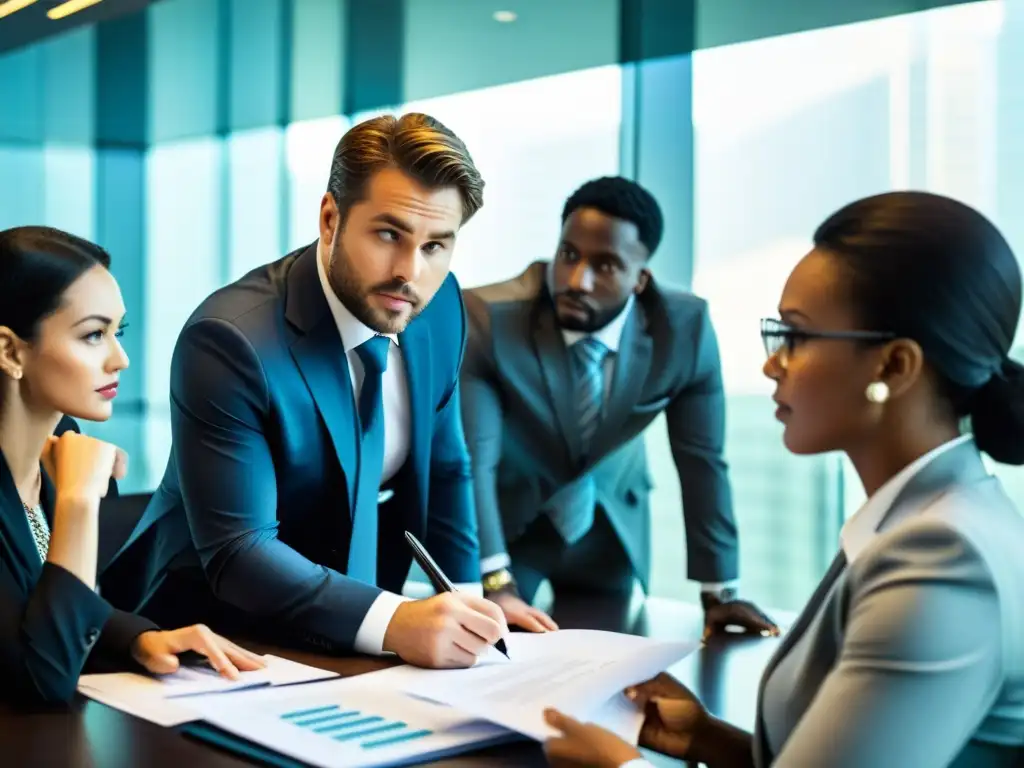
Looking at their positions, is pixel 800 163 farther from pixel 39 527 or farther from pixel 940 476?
pixel 940 476

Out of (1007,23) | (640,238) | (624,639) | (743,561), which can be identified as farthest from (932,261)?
(743,561)

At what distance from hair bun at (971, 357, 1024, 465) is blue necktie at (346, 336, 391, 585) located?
3.67 ft

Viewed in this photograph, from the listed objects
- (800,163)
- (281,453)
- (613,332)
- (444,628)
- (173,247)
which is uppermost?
(800,163)

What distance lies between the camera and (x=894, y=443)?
1261mm

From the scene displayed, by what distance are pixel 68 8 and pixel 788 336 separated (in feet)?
8.84

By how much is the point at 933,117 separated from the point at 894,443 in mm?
3804

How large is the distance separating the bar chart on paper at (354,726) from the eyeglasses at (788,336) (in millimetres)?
611

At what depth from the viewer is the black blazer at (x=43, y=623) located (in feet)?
5.37

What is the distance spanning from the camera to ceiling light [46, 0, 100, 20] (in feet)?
10.7

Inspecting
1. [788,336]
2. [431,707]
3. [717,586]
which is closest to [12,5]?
[717,586]

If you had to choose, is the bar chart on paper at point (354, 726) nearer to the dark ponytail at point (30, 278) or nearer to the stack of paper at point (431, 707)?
the stack of paper at point (431, 707)

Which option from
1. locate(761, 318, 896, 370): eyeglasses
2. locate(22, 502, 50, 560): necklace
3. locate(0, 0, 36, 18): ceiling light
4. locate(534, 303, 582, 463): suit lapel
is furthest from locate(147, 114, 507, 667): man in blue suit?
locate(0, 0, 36, 18): ceiling light

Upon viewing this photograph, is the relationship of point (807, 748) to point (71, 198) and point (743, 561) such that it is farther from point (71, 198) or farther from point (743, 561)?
point (71, 198)

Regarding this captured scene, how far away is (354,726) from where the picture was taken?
4.91ft
